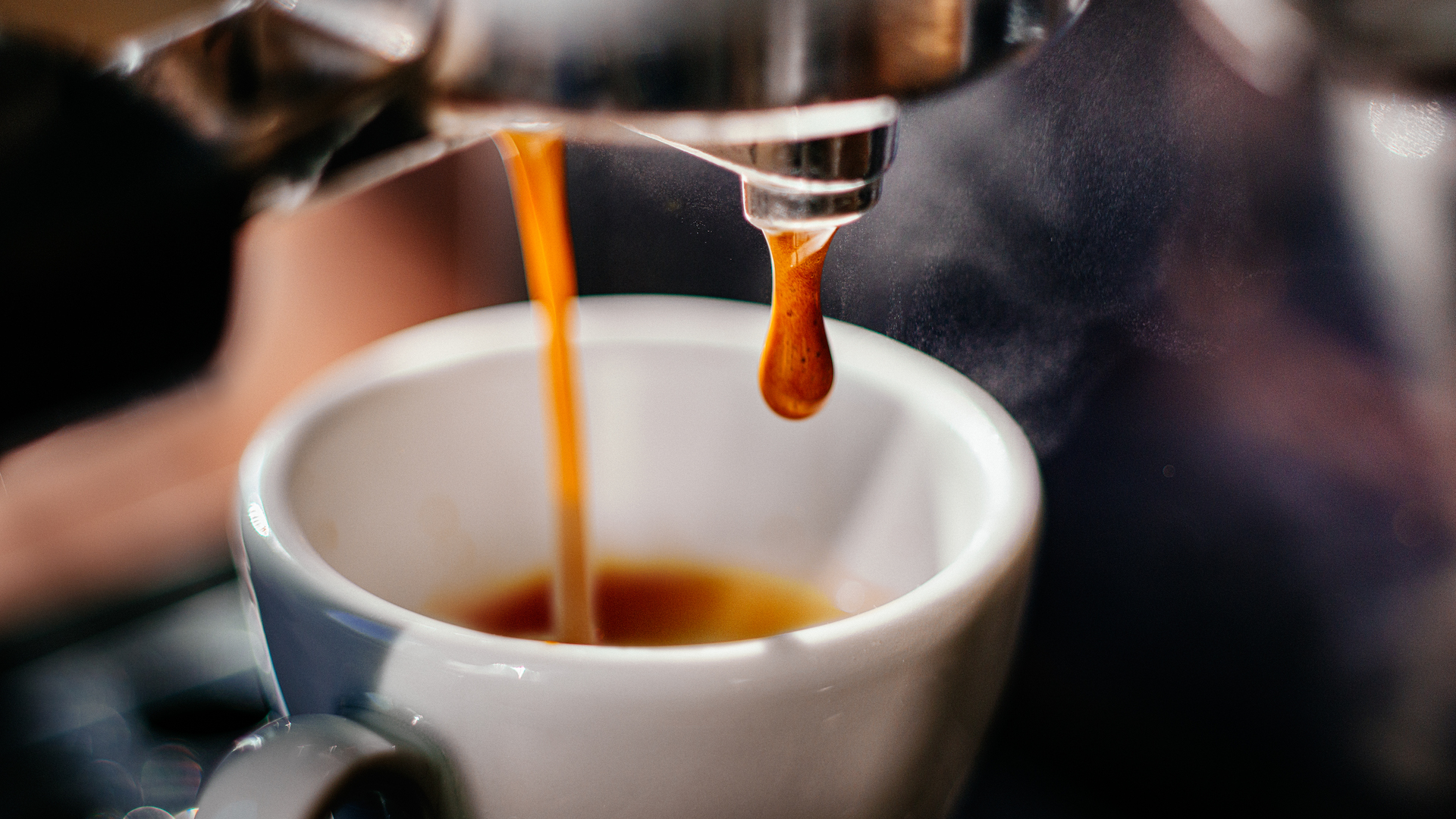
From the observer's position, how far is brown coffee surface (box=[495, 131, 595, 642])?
21cm

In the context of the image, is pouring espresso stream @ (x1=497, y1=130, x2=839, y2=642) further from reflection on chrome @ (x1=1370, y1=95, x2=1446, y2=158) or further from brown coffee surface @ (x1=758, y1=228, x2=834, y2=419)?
reflection on chrome @ (x1=1370, y1=95, x2=1446, y2=158)

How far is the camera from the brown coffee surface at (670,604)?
11.5 inches

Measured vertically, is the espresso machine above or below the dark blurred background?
above

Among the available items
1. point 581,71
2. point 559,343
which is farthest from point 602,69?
point 559,343

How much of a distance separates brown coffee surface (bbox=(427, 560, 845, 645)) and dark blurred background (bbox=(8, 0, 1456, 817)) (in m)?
0.06

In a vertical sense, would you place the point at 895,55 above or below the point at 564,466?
above

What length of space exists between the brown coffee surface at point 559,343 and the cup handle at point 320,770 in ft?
0.26

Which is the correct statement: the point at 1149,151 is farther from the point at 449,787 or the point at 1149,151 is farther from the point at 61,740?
the point at 61,740

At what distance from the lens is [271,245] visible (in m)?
0.52

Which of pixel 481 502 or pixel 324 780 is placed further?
pixel 481 502

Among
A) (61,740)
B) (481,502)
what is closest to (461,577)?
(481,502)

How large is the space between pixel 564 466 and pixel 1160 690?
0.54 ft

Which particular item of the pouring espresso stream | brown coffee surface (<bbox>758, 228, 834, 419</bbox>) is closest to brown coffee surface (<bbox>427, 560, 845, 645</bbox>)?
the pouring espresso stream

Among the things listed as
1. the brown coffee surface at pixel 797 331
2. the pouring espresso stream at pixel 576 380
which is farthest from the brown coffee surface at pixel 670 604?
the brown coffee surface at pixel 797 331
